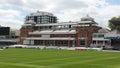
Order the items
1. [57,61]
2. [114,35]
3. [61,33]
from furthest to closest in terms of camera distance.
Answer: [61,33], [114,35], [57,61]

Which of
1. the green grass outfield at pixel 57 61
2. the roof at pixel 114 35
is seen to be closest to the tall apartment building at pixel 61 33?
the roof at pixel 114 35

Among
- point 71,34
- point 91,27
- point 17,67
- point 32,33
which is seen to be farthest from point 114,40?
point 17,67

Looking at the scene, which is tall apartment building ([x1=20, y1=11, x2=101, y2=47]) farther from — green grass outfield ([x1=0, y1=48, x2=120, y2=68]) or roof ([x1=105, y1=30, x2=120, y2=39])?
green grass outfield ([x1=0, y1=48, x2=120, y2=68])

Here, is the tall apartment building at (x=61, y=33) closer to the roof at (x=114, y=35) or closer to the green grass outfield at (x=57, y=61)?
the roof at (x=114, y=35)

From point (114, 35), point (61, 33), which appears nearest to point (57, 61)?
point (114, 35)

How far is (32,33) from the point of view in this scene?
469 ft

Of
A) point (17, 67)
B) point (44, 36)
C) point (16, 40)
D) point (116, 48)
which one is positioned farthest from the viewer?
point (16, 40)

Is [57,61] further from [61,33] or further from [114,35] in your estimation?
[61,33]

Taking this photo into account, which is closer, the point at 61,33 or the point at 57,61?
the point at 57,61

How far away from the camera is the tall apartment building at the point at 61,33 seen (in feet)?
407

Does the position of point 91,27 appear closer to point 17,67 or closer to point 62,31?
point 62,31

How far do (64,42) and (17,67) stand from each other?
320 ft

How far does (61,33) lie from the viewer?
132000 millimetres

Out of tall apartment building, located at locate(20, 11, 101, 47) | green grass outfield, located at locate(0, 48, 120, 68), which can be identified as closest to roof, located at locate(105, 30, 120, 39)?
tall apartment building, located at locate(20, 11, 101, 47)
